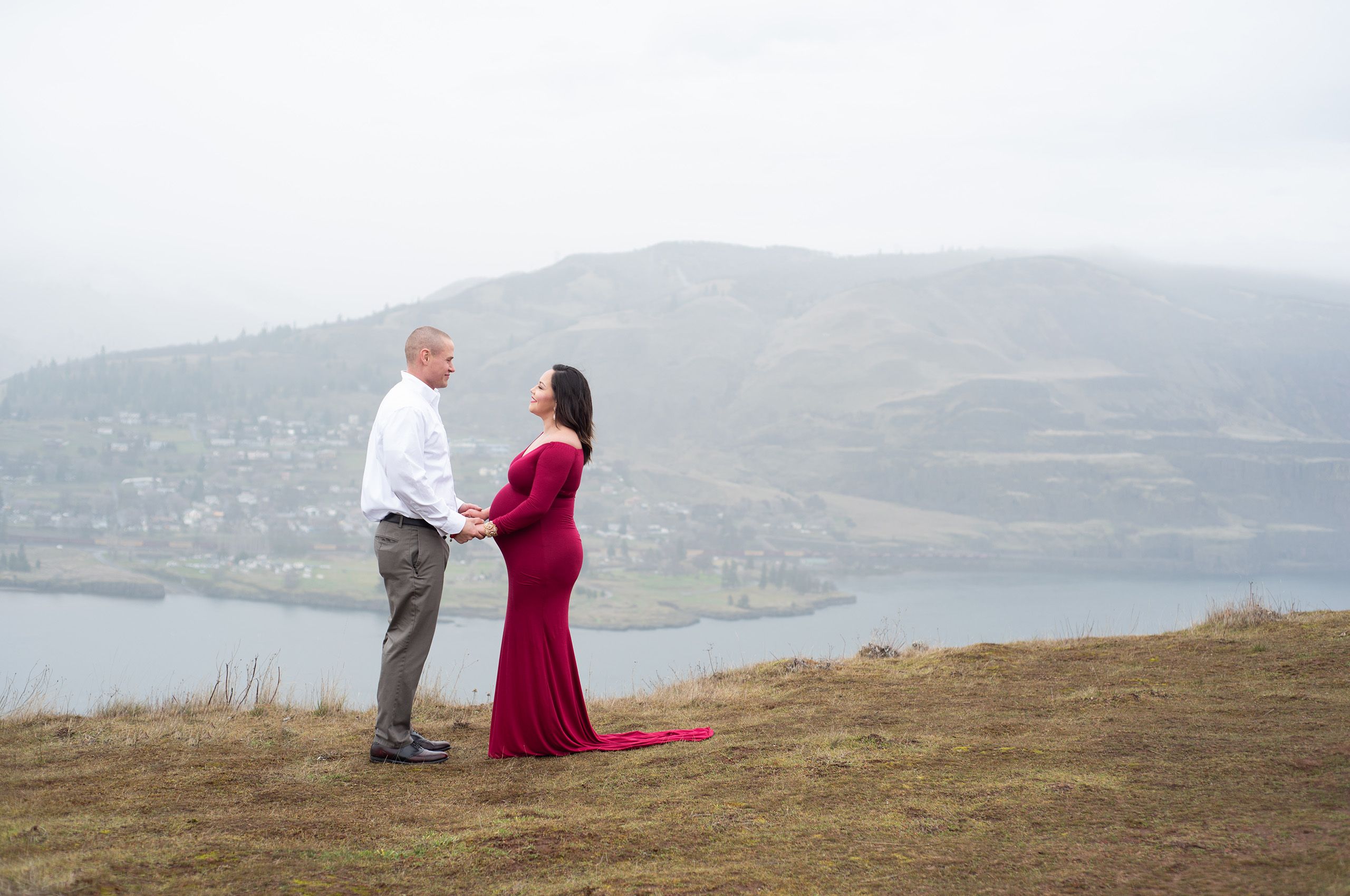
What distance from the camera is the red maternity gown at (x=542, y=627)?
594 centimetres

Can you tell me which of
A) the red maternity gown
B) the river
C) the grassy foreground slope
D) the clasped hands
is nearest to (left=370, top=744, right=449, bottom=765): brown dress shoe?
the grassy foreground slope

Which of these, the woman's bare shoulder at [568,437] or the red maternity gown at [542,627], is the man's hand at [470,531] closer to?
the red maternity gown at [542,627]

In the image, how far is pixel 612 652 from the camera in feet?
308

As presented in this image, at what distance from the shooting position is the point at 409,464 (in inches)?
219

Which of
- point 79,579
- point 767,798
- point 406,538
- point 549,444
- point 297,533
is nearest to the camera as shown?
point 767,798

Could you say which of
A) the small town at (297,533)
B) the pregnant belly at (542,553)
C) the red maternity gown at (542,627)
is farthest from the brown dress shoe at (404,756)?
the small town at (297,533)

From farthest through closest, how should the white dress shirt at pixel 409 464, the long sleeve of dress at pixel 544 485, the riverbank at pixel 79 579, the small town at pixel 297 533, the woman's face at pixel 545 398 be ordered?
the small town at pixel 297 533
the riverbank at pixel 79 579
the woman's face at pixel 545 398
the long sleeve of dress at pixel 544 485
the white dress shirt at pixel 409 464

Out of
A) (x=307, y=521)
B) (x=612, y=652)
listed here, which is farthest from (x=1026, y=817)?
(x=307, y=521)

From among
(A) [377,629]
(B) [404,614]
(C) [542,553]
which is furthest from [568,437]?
(A) [377,629]

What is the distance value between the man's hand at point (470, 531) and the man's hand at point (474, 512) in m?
0.21

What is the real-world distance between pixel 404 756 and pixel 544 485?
1812mm

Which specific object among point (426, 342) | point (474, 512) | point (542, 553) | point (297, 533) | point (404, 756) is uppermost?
point (426, 342)

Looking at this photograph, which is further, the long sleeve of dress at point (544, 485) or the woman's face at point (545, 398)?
the woman's face at point (545, 398)

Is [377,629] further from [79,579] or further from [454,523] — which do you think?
[454,523]
